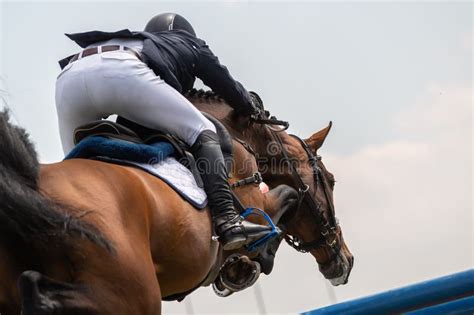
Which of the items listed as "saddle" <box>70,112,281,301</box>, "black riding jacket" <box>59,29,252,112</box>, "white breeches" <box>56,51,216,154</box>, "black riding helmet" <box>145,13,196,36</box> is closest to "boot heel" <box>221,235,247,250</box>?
"saddle" <box>70,112,281,301</box>

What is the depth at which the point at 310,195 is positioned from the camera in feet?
22.9

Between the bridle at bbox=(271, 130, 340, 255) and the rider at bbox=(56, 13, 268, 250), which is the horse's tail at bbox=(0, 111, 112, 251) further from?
the bridle at bbox=(271, 130, 340, 255)

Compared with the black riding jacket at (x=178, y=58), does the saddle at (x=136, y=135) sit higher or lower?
lower

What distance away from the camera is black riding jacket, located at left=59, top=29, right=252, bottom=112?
537 centimetres

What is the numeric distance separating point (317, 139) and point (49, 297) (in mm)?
4226

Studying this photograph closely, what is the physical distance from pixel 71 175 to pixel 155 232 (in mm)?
562

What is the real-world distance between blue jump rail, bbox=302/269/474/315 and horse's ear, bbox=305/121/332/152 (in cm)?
229

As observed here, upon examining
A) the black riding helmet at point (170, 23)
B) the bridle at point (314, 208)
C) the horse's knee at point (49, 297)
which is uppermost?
the black riding helmet at point (170, 23)

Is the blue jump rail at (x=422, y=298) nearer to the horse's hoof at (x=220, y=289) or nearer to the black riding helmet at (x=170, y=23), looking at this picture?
the horse's hoof at (x=220, y=289)

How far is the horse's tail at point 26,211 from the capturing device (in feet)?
12.0

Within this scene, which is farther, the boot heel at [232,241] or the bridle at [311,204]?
the bridle at [311,204]

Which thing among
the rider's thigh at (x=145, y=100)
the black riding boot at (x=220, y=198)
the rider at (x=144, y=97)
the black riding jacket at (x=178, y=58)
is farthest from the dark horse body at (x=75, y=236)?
the black riding jacket at (x=178, y=58)

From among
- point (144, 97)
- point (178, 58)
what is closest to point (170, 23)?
point (178, 58)

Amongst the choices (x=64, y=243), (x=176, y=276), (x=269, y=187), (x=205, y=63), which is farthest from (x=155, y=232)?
(x=269, y=187)
